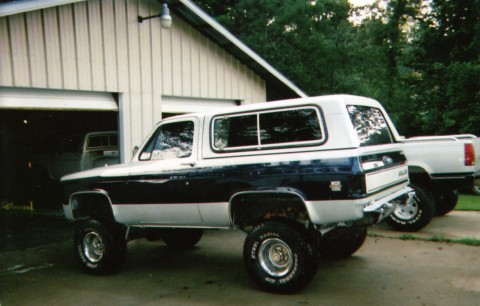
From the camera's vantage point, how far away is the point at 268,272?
5203 millimetres

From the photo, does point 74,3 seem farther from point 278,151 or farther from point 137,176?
point 278,151


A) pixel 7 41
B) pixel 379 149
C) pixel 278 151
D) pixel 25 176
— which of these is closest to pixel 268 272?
pixel 278 151

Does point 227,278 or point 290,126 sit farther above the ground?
point 290,126

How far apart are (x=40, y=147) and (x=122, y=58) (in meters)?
7.08

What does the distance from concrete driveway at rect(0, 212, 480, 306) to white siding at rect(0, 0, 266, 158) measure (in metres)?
2.74

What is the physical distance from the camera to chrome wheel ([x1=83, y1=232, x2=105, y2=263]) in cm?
641

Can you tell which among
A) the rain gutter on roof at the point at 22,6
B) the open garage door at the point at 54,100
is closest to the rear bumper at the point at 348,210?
the open garage door at the point at 54,100

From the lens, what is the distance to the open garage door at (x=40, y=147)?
13.1 m

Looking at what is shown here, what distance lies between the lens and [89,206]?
22.4ft

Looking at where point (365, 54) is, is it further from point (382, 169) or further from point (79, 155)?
point (382, 169)

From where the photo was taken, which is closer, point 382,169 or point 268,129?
point 382,169

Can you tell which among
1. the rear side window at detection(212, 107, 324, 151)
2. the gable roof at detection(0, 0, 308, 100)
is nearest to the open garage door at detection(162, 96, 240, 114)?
the gable roof at detection(0, 0, 308, 100)

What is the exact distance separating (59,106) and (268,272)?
4.69m

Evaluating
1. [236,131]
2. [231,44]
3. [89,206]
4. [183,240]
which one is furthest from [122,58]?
[236,131]
